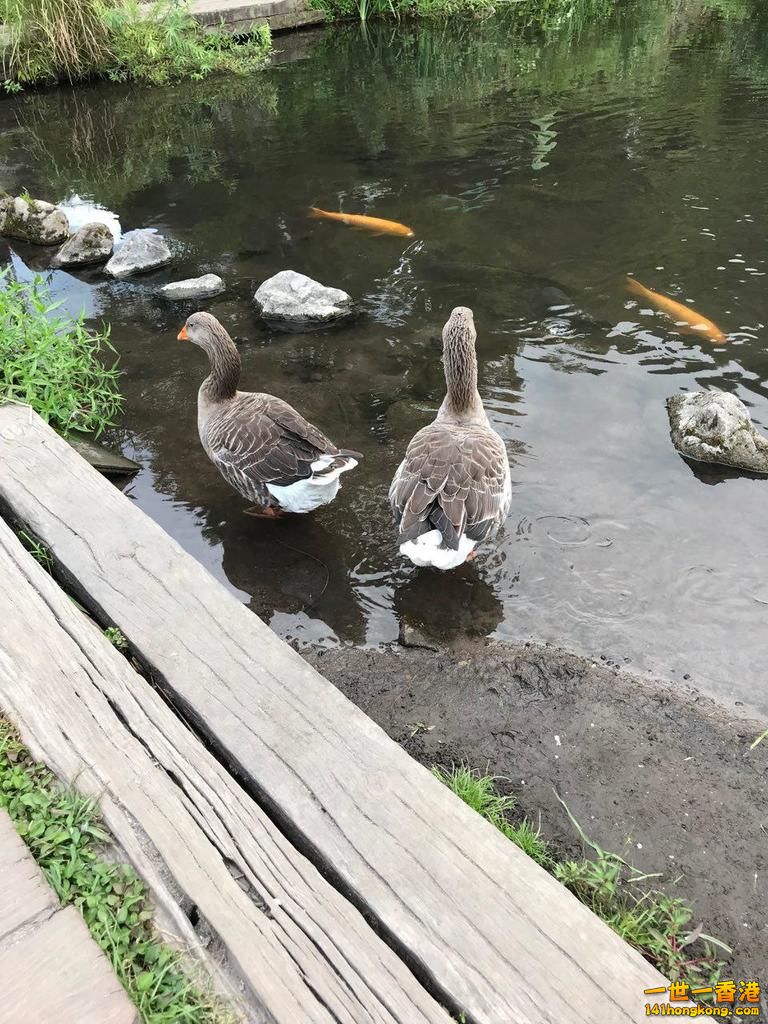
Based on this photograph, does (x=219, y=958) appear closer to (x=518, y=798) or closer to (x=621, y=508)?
(x=518, y=798)

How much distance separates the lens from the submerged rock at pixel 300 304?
277 inches

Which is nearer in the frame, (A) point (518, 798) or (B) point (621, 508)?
(A) point (518, 798)

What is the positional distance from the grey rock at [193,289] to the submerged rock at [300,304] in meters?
0.67

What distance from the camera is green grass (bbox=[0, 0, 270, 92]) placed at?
47.1ft

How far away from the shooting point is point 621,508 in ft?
16.1

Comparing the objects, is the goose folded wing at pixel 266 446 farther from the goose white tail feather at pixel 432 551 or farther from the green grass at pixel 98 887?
the green grass at pixel 98 887

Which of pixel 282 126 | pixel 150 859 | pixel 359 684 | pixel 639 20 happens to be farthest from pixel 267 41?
pixel 150 859

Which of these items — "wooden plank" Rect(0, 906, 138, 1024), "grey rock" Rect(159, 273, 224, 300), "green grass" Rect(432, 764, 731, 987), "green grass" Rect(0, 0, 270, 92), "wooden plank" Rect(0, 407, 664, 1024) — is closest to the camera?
"wooden plank" Rect(0, 906, 138, 1024)

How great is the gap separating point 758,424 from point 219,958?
17.4 feet

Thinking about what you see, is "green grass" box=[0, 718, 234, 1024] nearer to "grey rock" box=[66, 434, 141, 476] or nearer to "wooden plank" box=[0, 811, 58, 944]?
"wooden plank" box=[0, 811, 58, 944]

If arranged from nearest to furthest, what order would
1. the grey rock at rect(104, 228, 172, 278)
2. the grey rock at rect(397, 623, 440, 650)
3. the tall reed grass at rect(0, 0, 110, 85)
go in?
the grey rock at rect(397, 623, 440, 650)
the grey rock at rect(104, 228, 172, 278)
the tall reed grass at rect(0, 0, 110, 85)

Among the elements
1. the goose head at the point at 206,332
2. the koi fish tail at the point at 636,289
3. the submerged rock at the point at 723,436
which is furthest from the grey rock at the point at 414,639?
the koi fish tail at the point at 636,289

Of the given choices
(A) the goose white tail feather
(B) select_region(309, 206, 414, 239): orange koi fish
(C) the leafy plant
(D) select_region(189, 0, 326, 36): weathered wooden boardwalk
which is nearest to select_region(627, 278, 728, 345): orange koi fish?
(B) select_region(309, 206, 414, 239): orange koi fish

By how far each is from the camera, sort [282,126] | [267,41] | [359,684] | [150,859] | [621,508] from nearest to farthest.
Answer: [150,859] → [359,684] → [621,508] → [282,126] → [267,41]
